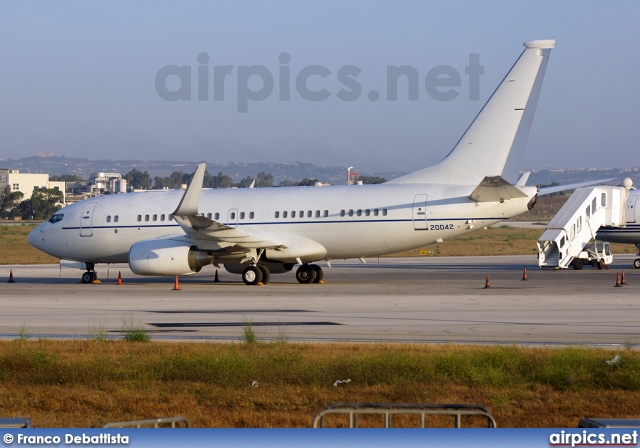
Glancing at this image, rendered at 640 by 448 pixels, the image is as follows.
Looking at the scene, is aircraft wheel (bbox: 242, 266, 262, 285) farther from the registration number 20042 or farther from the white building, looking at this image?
the white building

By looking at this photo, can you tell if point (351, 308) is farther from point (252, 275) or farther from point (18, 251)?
point (18, 251)

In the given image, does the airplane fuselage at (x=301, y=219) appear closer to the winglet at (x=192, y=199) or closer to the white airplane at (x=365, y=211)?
the white airplane at (x=365, y=211)

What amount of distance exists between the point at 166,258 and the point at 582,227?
2050 centimetres

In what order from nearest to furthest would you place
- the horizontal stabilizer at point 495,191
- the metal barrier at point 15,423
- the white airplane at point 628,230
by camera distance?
the metal barrier at point 15,423 < the horizontal stabilizer at point 495,191 < the white airplane at point 628,230

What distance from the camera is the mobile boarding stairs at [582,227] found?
40.2 m

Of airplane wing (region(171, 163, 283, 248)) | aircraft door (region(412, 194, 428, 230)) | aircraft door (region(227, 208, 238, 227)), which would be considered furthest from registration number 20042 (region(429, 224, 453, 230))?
aircraft door (region(227, 208, 238, 227))

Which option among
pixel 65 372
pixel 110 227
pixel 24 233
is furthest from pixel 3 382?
pixel 24 233

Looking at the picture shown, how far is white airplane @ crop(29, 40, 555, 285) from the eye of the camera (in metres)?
29.8

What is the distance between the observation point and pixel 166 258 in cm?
3075

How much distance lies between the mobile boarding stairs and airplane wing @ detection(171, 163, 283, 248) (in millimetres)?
14349

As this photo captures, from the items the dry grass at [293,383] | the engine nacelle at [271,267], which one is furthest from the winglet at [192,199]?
the dry grass at [293,383]

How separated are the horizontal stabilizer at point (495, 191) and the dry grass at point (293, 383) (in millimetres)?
14562

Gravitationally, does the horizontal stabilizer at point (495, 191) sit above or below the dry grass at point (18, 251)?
above

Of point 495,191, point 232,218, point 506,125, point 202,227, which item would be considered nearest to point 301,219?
point 232,218
